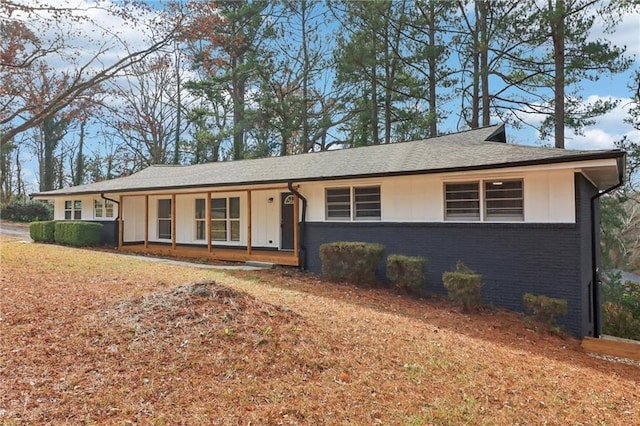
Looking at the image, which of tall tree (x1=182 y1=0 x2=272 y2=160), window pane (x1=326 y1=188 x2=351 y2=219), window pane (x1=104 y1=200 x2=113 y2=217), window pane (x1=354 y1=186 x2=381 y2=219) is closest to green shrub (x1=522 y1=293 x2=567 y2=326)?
window pane (x1=354 y1=186 x2=381 y2=219)

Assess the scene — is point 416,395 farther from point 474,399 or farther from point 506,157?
point 506,157

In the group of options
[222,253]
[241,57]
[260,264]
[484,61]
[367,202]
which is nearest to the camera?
[367,202]

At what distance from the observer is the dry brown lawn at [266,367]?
348 cm

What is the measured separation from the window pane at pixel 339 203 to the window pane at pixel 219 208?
501 centimetres

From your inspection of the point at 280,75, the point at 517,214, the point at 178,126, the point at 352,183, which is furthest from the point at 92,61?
the point at 178,126

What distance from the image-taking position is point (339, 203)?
436 inches

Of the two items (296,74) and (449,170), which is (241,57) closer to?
(296,74)

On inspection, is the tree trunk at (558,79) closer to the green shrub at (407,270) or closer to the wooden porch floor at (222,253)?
the green shrub at (407,270)

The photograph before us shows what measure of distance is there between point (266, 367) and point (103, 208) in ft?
51.6

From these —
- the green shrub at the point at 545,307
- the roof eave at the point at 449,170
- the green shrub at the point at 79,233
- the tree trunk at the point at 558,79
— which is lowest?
the green shrub at the point at 545,307

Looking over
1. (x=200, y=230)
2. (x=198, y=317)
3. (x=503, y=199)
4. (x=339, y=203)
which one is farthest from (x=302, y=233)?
(x=198, y=317)

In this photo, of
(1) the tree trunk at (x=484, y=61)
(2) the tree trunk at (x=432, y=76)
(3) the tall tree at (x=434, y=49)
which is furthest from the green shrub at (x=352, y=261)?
(1) the tree trunk at (x=484, y=61)

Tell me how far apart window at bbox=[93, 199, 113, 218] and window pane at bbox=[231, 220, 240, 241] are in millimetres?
6159

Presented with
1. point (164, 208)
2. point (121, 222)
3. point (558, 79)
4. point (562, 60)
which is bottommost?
point (121, 222)
